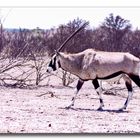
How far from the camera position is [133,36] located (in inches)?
250

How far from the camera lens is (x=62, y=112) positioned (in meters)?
6.46

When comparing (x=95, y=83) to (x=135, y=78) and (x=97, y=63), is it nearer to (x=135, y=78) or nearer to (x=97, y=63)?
(x=97, y=63)

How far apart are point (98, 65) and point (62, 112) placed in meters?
0.55

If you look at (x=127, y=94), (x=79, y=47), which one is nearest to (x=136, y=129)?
(x=127, y=94)

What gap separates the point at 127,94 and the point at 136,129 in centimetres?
40

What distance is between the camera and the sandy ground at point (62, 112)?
6133 mm

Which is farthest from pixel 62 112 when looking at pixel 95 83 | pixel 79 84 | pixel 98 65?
pixel 98 65

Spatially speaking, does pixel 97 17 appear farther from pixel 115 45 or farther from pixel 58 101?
pixel 58 101

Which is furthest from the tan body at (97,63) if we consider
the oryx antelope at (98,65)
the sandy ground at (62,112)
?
the sandy ground at (62,112)

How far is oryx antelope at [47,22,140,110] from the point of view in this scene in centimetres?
652

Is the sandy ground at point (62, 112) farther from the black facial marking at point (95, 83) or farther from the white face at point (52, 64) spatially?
the white face at point (52, 64)

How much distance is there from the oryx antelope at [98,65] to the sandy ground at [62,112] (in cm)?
8

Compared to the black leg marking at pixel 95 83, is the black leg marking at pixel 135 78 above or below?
above

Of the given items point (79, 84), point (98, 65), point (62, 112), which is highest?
point (98, 65)
